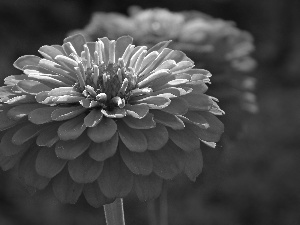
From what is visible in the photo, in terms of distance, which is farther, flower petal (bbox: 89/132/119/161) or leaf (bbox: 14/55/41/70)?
leaf (bbox: 14/55/41/70)

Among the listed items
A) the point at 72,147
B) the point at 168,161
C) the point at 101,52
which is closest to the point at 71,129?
the point at 72,147

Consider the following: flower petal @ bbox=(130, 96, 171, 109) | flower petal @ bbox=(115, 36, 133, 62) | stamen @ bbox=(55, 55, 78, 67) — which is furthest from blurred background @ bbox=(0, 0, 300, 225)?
flower petal @ bbox=(130, 96, 171, 109)

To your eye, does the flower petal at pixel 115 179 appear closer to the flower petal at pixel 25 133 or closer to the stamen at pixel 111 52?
the flower petal at pixel 25 133

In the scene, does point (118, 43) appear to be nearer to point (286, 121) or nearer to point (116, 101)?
point (116, 101)

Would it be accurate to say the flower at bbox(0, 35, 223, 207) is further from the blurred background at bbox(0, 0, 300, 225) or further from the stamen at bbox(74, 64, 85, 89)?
the blurred background at bbox(0, 0, 300, 225)

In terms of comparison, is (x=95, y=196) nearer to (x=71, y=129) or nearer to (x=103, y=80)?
(x=71, y=129)
